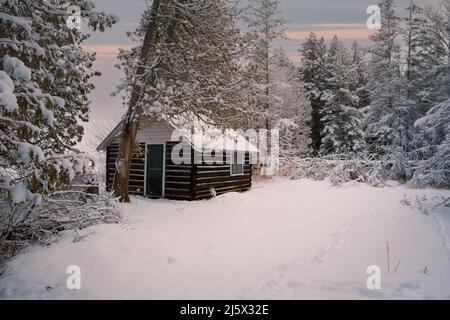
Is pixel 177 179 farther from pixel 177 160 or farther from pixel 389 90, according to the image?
pixel 389 90

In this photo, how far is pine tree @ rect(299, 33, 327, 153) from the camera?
124 ft

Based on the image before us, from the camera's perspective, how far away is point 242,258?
6.93 meters

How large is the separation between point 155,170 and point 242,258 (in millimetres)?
9279

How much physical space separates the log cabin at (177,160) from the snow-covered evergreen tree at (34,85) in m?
6.11

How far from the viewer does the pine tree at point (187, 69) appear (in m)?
11.6

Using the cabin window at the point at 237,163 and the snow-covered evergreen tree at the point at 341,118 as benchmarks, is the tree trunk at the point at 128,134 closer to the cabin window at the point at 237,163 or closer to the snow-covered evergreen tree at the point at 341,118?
the cabin window at the point at 237,163

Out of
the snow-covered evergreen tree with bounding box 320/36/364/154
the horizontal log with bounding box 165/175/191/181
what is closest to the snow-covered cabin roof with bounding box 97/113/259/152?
the horizontal log with bounding box 165/175/191/181

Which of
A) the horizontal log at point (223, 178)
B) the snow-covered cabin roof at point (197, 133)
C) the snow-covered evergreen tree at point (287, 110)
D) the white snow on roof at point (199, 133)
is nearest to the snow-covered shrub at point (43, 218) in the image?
the snow-covered cabin roof at point (197, 133)

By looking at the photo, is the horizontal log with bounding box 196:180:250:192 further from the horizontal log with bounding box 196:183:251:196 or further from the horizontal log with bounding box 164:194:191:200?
the horizontal log with bounding box 164:194:191:200

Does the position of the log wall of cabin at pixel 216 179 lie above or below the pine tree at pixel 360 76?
below

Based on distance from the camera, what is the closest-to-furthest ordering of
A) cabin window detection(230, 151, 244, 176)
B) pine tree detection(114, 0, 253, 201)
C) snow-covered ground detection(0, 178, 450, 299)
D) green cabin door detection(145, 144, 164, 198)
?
snow-covered ground detection(0, 178, 450, 299) → pine tree detection(114, 0, 253, 201) → green cabin door detection(145, 144, 164, 198) → cabin window detection(230, 151, 244, 176)

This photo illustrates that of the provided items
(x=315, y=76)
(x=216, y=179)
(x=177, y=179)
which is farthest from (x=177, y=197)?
(x=315, y=76)

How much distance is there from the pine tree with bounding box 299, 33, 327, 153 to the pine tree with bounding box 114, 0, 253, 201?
25.1 metres
